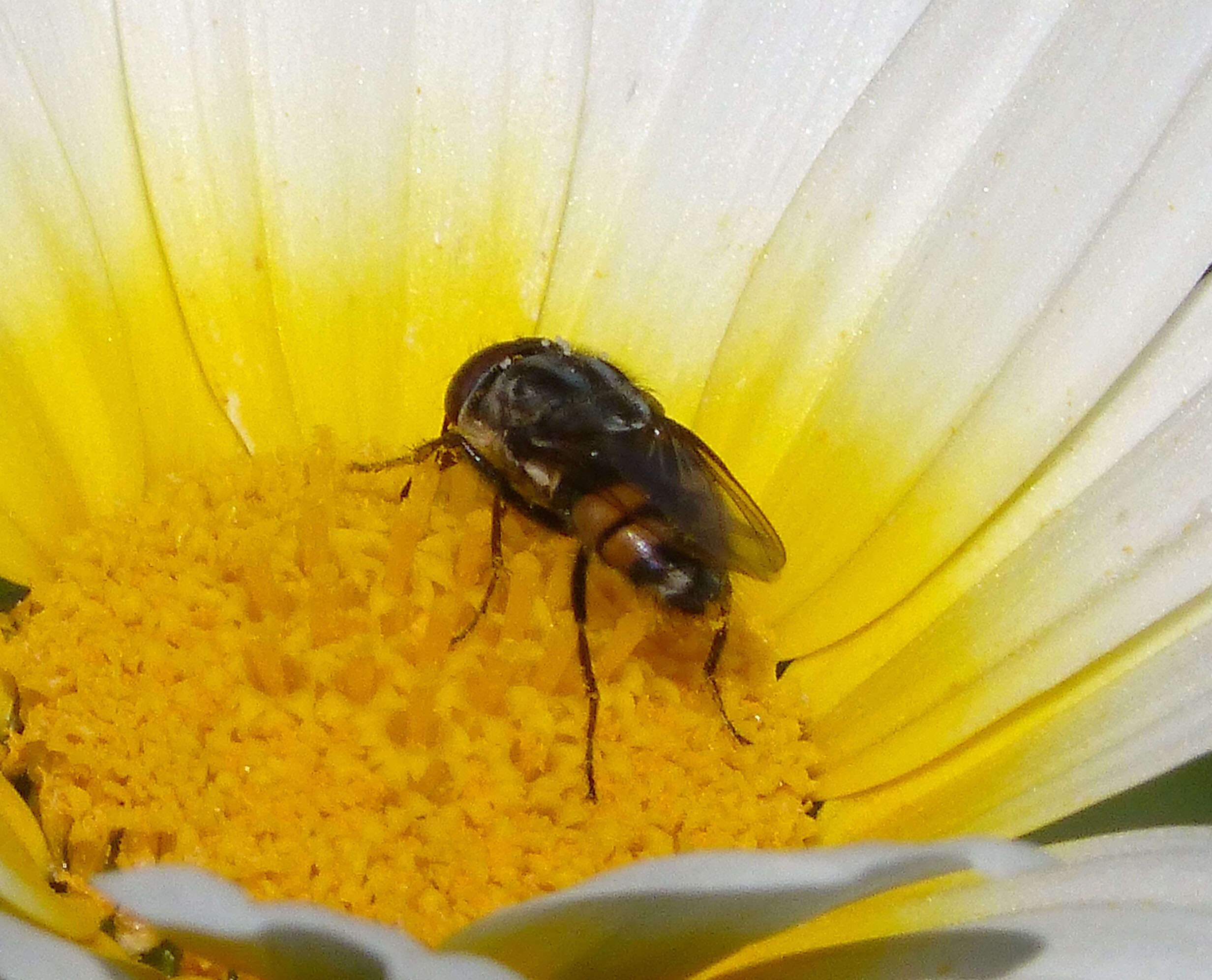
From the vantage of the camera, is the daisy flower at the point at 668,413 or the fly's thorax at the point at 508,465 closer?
the daisy flower at the point at 668,413

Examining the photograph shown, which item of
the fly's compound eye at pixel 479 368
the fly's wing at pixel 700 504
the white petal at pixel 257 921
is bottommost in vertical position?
the white petal at pixel 257 921

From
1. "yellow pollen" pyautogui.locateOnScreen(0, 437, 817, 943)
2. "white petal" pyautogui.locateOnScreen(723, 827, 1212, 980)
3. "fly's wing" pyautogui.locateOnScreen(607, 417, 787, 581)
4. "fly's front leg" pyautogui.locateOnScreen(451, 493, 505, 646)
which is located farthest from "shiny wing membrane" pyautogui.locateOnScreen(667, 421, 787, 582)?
"white petal" pyautogui.locateOnScreen(723, 827, 1212, 980)

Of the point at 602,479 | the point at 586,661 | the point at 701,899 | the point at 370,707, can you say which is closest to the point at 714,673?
the point at 586,661

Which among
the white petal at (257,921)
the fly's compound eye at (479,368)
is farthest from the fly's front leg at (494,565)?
the white petal at (257,921)

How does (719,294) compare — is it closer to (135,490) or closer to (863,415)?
(863,415)

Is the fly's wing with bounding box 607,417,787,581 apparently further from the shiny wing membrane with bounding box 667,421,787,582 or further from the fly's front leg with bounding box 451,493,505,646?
the fly's front leg with bounding box 451,493,505,646

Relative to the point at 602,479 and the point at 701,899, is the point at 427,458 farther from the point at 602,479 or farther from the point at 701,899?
the point at 701,899

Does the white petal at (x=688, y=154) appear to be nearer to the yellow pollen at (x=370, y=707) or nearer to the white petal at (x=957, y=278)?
the white petal at (x=957, y=278)
